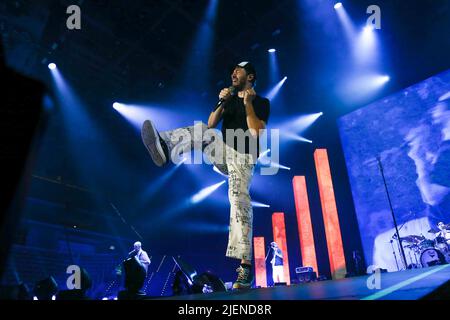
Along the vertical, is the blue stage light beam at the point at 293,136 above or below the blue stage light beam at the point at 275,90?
below

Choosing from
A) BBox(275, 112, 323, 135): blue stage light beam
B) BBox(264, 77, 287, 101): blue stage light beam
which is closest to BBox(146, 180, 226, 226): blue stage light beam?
BBox(275, 112, 323, 135): blue stage light beam

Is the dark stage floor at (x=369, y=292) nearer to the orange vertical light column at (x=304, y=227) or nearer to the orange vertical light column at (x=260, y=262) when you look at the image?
the orange vertical light column at (x=304, y=227)

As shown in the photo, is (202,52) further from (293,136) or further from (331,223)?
(331,223)

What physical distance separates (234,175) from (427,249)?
655 cm

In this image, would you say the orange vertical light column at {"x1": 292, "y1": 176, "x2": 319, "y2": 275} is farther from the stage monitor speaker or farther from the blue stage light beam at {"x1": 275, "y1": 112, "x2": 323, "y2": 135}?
the blue stage light beam at {"x1": 275, "y1": 112, "x2": 323, "y2": 135}

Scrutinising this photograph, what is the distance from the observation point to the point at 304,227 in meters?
10.3

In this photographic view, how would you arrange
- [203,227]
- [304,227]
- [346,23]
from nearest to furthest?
1. [346,23]
2. [304,227]
3. [203,227]

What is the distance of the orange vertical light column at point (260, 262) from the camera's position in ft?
42.1

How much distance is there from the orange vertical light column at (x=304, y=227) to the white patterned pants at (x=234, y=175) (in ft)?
27.0

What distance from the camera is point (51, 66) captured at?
877 centimetres

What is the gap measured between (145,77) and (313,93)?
6.45m

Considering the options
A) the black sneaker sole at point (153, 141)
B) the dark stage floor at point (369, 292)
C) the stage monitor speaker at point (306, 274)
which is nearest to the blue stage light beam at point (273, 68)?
the stage monitor speaker at point (306, 274)

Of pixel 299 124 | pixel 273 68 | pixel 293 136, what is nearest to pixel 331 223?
pixel 293 136

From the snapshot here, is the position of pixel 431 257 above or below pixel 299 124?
below
